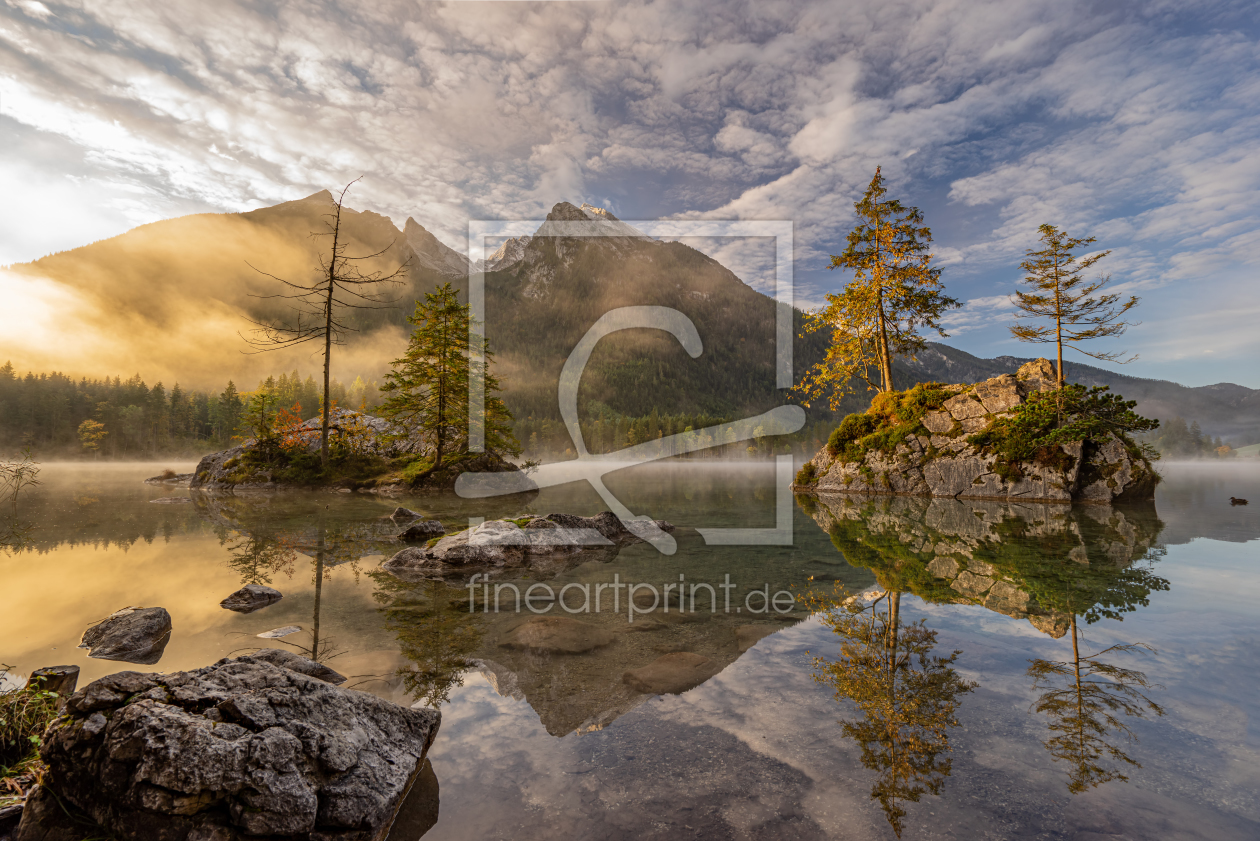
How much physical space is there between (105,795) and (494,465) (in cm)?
3029

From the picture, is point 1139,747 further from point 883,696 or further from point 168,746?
point 168,746

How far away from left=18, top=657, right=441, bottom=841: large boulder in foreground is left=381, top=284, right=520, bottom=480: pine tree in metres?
26.2

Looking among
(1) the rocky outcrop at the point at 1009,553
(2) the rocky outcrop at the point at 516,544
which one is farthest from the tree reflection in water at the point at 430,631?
(1) the rocky outcrop at the point at 1009,553

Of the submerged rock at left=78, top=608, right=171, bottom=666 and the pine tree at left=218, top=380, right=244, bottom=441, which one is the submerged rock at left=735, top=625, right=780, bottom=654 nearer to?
the submerged rock at left=78, top=608, right=171, bottom=666

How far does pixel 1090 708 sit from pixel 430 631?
26.1 feet

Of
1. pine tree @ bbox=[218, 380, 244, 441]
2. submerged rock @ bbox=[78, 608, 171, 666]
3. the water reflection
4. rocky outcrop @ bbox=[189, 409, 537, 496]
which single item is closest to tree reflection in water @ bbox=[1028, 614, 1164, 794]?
the water reflection

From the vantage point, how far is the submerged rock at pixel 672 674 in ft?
18.3

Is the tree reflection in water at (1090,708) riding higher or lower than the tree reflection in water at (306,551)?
higher

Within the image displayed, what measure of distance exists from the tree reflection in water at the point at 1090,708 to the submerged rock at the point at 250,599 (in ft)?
34.8

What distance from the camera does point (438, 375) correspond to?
28734 millimetres

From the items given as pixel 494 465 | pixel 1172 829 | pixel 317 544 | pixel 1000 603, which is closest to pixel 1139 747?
pixel 1172 829

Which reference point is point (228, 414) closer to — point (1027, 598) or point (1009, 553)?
point (1009, 553)

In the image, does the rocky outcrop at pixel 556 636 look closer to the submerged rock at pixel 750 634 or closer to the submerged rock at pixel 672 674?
the submerged rock at pixel 672 674

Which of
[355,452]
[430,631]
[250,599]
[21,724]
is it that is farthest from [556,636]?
[355,452]
